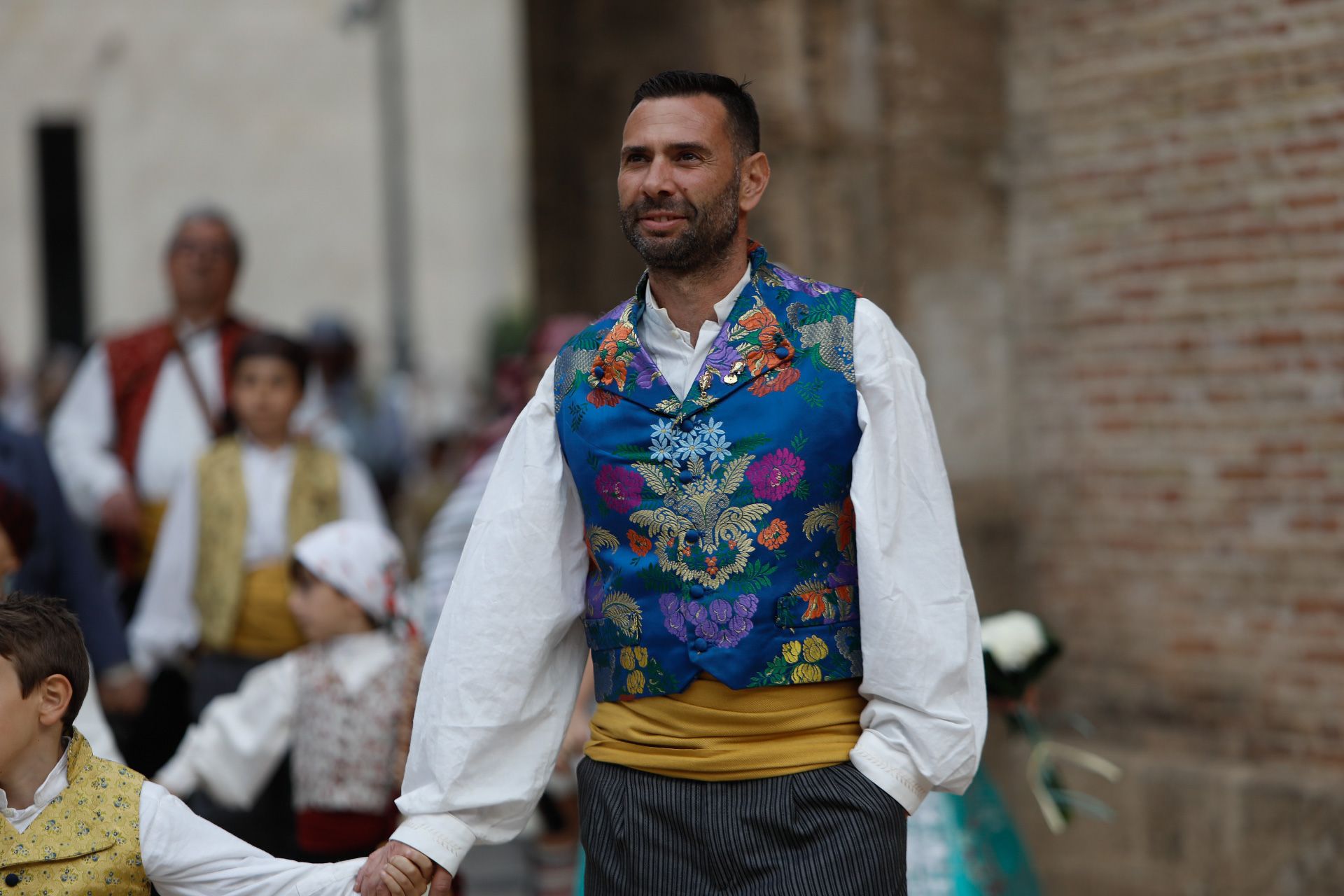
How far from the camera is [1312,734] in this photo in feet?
17.1

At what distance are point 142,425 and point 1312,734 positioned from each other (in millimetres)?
3852

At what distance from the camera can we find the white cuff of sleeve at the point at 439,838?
301 centimetres

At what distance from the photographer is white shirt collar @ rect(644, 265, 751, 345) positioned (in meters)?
3.07

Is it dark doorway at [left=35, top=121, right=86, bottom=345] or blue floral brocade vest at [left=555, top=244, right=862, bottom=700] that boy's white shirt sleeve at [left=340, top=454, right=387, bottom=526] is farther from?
dark doorway at [left=35, top=121, right=86, bottom=345]

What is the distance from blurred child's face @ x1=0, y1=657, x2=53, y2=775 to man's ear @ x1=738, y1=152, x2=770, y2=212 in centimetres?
147

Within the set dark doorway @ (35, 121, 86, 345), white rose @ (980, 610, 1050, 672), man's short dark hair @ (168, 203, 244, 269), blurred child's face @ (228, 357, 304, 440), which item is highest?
dark doorway @ (35, 121, 86, 345)

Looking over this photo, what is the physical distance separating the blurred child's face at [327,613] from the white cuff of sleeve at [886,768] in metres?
1.89

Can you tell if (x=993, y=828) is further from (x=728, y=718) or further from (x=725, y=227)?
(x=725, y=227)

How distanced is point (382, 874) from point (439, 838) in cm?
11

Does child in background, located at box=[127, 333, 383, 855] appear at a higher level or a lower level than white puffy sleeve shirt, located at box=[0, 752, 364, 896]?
higher

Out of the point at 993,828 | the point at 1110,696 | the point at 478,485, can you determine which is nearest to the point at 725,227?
the point at 993,828

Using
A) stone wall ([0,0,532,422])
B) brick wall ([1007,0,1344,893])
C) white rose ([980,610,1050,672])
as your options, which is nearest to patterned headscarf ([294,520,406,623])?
white rose ([980,610,1050,672])

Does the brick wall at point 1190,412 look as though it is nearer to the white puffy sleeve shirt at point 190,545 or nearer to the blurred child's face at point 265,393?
the white puffy sleeve shirt at point 190,545

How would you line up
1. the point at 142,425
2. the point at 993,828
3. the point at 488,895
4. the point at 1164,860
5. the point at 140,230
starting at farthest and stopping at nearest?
1. the point at 140,230
2. the point at 488,895
3. the point at 142,425
4. the point at 1164,860
5. the point at 993,828
